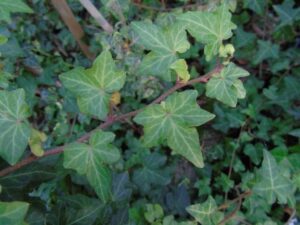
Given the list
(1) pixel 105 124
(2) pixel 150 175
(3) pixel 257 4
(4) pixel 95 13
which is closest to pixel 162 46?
(1) pixel 105 124

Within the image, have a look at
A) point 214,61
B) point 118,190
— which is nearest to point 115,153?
point 118,190

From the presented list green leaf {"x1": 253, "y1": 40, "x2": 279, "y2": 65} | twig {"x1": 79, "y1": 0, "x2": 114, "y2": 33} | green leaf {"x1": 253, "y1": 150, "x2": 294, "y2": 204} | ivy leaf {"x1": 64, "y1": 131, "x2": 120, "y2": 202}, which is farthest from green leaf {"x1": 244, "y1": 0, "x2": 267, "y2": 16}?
ivy leaf {"x1": 64, "y1": 131, "x2": 120, "y2": 202}

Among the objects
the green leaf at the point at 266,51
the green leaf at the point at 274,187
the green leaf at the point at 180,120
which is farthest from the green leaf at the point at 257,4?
the green leaf at the point at 180,120

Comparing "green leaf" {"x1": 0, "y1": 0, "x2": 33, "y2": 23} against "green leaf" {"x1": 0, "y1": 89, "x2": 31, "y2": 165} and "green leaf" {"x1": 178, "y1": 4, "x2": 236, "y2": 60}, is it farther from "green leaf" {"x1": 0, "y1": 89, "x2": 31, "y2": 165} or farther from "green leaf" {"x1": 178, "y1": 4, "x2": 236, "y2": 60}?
"green leaf" {"x1": 178, "y1": 4, "x2": 236, "y2": 60}

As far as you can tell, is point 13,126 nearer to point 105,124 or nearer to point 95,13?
point 105,124

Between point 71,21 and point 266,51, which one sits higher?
point 71,21

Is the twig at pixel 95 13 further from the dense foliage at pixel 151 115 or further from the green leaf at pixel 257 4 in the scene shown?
the green leaf at pixel 257 4

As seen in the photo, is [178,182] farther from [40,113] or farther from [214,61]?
[40,113]
